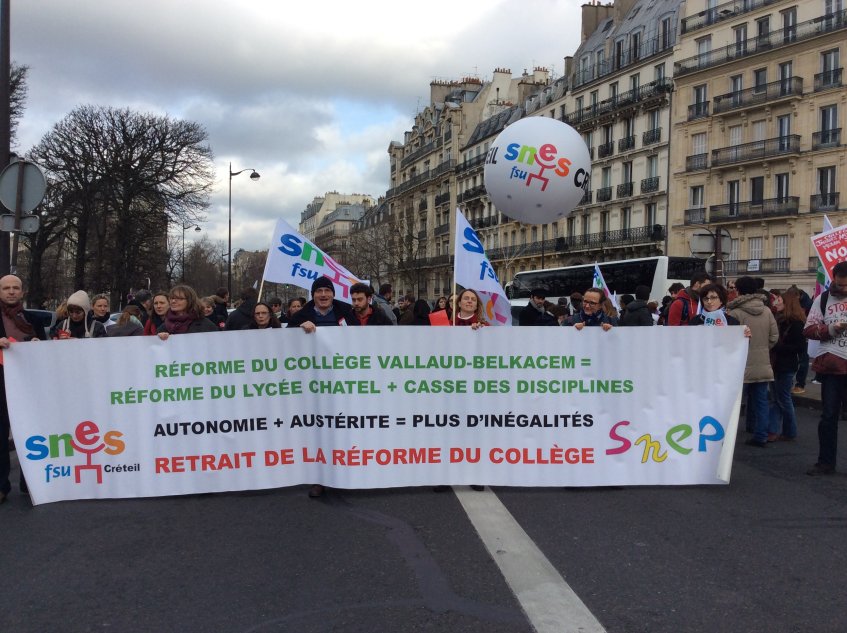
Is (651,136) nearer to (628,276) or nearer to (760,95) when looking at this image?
(760,95)

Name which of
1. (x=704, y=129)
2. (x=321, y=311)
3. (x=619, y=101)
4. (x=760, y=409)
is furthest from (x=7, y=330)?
(x=619, y=101)

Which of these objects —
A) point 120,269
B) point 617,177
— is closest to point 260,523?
point 120,269

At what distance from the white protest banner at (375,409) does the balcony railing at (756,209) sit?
39482 millimetres

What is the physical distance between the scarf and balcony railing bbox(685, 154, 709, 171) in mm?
44626

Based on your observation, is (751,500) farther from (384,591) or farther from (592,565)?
(384,591)

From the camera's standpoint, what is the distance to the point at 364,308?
690cm

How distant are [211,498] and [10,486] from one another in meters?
1.63

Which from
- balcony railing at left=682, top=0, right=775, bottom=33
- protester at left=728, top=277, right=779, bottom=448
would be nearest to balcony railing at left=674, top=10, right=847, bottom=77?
balcony railing at left=682, top=0, right=775, bottom=33

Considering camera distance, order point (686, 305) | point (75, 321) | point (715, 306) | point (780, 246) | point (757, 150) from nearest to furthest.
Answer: point (715, 306)
point (75, 321)
point (686, 305)
point (780, 246)
point (757, 150)

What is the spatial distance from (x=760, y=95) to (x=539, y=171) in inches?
1475

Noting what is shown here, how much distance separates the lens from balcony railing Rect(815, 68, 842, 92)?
39.4m

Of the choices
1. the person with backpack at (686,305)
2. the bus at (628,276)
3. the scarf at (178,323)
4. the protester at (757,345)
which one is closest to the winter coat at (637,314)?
the person with backpack at (686,305)

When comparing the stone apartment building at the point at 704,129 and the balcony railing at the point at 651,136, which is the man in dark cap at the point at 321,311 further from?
the balcony railing at the point at 651,136

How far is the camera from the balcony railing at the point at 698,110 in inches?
1817
